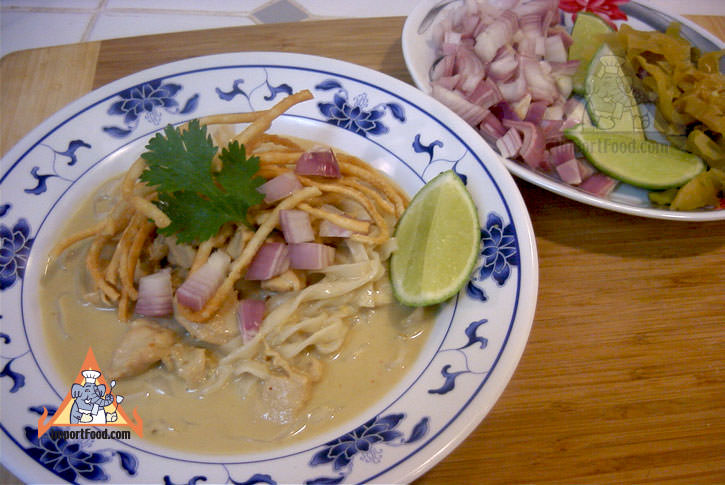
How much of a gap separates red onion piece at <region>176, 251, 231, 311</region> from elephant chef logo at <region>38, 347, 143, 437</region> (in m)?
0.36

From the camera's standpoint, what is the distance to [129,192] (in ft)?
6.18

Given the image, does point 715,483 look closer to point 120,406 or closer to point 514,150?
point 514,150

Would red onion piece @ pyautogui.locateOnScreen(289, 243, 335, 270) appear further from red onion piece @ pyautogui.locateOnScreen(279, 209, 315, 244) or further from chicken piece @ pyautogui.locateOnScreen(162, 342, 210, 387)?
chicken piece @ pyautogui.locateOnScreen(162, 342, 210, 387)

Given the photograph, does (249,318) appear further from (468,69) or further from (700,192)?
(700,192)

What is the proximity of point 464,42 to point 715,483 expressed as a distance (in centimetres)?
215

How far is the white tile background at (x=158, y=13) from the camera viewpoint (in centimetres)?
347

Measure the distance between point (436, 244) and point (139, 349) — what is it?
106 cm

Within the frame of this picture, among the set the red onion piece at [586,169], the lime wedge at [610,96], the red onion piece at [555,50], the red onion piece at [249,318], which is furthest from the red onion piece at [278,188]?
the red onion piece at [555,50]

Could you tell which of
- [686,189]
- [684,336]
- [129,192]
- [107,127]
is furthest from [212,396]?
[686,189]

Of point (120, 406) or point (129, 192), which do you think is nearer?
point (120, 406)

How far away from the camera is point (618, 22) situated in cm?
294

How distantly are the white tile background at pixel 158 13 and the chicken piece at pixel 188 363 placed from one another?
2.54 metres

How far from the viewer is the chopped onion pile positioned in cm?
227

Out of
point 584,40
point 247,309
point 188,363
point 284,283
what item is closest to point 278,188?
point 284,283
